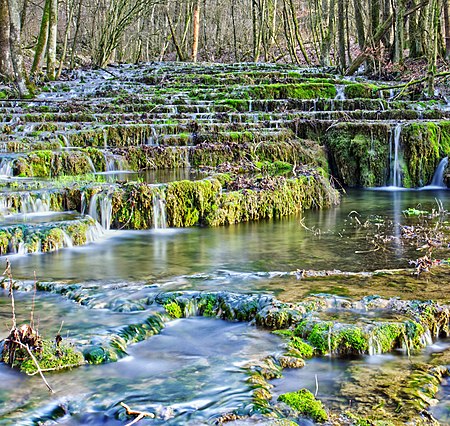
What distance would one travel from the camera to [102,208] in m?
9.27

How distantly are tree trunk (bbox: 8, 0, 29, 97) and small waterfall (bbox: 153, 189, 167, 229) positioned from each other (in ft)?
34.1

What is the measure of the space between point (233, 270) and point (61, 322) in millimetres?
2374

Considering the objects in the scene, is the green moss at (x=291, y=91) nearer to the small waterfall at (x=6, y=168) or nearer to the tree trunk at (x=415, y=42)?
the tree trunk at (x=415, y=42)

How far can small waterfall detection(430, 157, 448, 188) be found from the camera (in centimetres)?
1466

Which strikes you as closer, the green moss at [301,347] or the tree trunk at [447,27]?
the green moss at [301,347]

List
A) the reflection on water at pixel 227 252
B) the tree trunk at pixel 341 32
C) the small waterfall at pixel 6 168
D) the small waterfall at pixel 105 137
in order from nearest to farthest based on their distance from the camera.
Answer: the reflection on water at pixel 227 252
the small waterfall at pixel 6 168
the small waterfall at pixel 105 137
the tree trunk at pixel 341 32

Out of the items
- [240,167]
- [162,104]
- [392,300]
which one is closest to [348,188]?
[240,167]

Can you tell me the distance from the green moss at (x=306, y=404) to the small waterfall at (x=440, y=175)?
1195 centimetres

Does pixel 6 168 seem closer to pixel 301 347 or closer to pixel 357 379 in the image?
pixel 301 347

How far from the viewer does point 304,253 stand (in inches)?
308

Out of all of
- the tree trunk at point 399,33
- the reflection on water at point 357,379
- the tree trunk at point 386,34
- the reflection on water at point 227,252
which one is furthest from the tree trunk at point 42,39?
the reflection on water at point 357,379

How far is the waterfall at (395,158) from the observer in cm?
1473

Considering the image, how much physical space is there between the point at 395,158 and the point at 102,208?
8294 mm

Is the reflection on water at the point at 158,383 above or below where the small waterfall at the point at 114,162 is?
below
